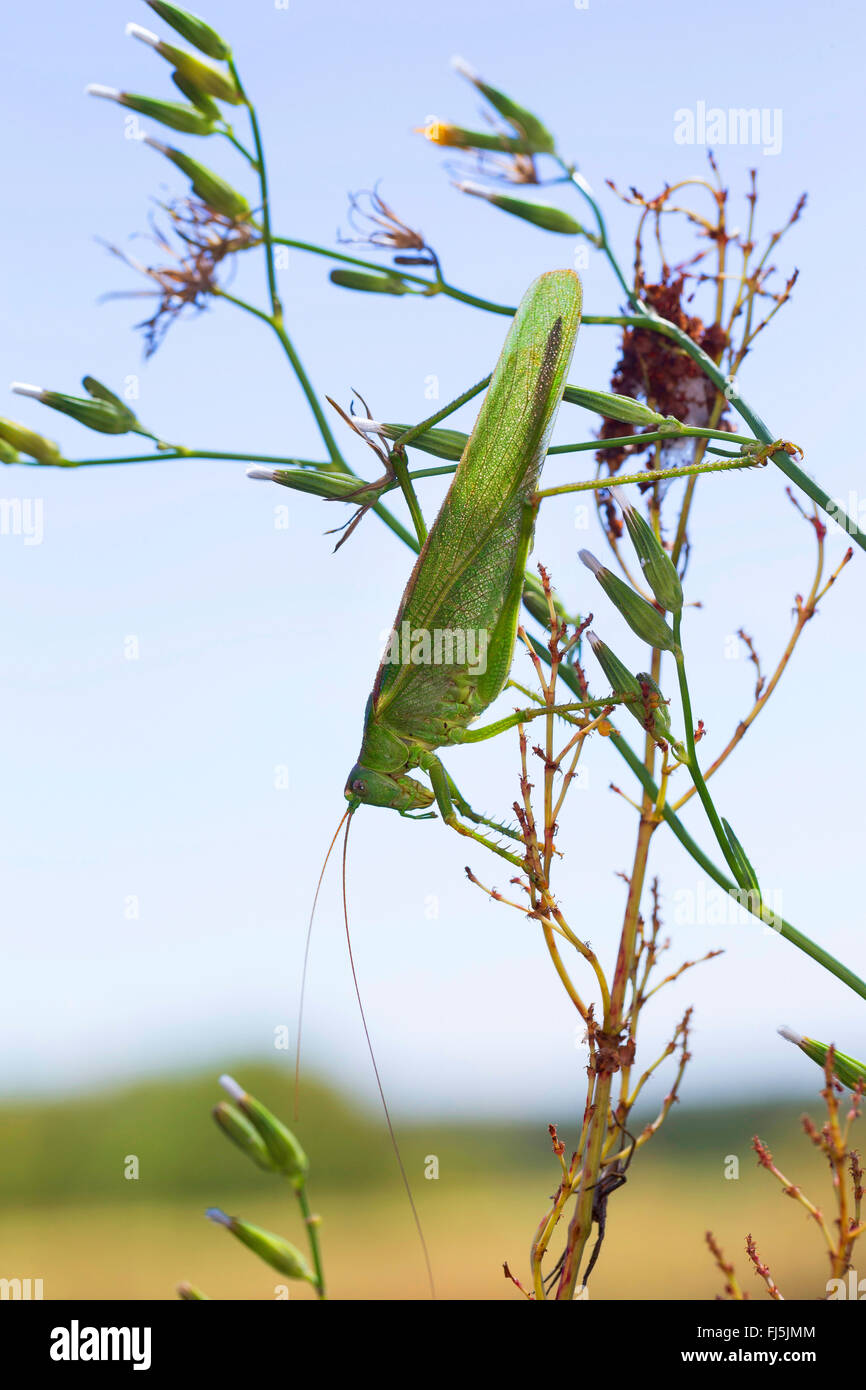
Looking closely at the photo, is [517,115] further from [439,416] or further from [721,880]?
[721,880]

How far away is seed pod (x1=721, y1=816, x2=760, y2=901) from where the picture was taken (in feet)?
3.35

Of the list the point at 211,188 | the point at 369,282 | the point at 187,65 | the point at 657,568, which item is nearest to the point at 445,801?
the point at 657,568

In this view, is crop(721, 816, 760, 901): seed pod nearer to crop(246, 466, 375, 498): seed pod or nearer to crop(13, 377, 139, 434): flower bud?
crop(246, 466, 375, 498): seed pod

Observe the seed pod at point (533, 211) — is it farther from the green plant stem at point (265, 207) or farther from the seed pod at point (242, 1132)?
the seed pod at point (242, 1132)

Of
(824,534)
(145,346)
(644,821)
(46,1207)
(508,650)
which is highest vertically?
(145,346)

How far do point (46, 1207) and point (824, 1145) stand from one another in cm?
1077

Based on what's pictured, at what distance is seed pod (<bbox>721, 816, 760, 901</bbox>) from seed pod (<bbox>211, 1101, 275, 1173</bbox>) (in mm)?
584

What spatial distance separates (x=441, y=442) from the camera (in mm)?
1260

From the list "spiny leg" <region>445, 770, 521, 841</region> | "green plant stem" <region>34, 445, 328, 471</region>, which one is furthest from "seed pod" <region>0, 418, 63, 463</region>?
"spiny leg" <region>445, 770, 521, 841</region>
